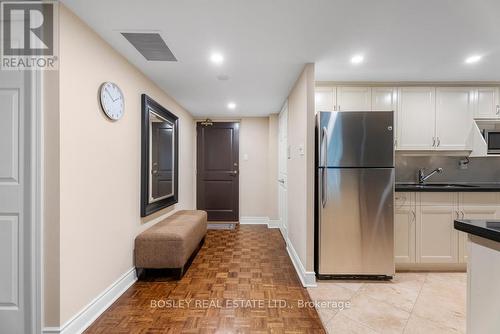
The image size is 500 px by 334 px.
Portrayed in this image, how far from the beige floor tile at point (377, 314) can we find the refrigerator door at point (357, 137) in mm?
1256

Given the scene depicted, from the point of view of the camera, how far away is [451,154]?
10.6 ft

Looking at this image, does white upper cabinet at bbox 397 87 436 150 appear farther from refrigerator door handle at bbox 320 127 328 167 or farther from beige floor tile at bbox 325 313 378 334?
beige floor tile at bbox 325 313 378 334

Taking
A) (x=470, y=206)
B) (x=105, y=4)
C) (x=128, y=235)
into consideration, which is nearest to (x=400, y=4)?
(x=105, y=4)

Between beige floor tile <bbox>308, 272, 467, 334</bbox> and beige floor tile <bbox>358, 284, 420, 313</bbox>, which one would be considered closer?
beige floor tile <bbox>308, 272, 467, 334</bbox>

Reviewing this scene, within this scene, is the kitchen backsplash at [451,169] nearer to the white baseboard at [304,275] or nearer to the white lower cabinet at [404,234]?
the white lower cabinet at [404,234]

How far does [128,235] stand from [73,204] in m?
0.85

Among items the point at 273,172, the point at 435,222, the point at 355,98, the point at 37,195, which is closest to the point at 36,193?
the point at 37,195

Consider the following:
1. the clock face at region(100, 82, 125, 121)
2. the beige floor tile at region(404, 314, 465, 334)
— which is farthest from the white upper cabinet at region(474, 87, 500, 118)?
the clock face at region(100, 82, 125, 121)

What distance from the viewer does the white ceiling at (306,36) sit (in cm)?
164

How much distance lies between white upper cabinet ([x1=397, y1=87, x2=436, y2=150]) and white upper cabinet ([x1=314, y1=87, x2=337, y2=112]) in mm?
826

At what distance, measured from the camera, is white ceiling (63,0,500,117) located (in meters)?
1.64

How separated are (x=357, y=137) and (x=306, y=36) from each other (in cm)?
112

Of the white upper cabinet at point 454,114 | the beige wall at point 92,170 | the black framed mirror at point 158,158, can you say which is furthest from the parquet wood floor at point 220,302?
the white upper cabinet at point 454,114

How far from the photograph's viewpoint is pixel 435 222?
2789mm
